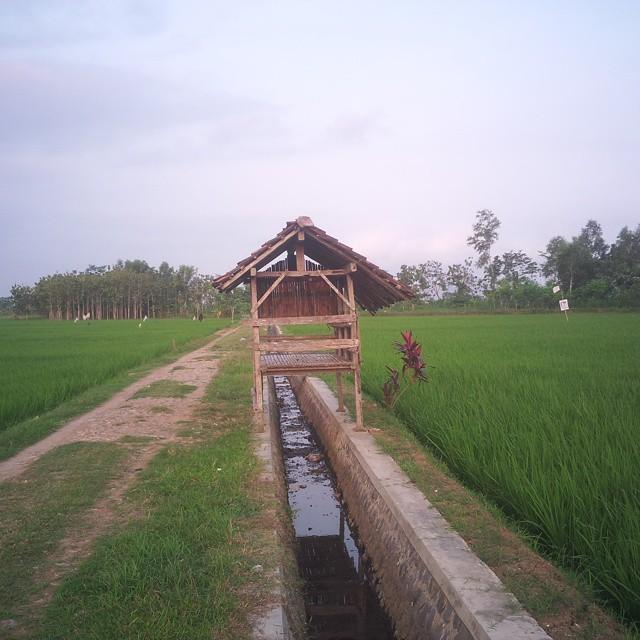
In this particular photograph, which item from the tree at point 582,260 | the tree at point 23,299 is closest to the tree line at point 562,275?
the tree at point 582,260

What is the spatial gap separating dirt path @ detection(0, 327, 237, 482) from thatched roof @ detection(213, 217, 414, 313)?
233 centimetres

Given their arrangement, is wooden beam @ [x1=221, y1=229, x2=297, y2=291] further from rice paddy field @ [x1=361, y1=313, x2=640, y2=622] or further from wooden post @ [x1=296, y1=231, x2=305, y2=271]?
rice paddy field @ [x1=361, y1=313, x2=640, y2=622]

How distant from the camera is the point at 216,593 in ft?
10.2

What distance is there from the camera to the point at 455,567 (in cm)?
317

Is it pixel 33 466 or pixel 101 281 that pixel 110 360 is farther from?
pixel 101 281

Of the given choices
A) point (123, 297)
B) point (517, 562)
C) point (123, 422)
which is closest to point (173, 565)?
point (517, 562)

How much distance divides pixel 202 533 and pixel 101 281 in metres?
68.4

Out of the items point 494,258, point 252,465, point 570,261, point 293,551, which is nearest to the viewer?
point 293,551

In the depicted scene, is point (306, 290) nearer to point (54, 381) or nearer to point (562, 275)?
point (54, 381)

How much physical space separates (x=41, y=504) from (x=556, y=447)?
448cm

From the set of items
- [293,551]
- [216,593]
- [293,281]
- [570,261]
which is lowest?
[293,551]

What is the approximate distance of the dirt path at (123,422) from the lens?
20.8 feet

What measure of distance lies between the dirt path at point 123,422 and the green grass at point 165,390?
13 centimetres

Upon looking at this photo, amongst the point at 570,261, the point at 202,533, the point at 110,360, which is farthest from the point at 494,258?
the point at 202,533
